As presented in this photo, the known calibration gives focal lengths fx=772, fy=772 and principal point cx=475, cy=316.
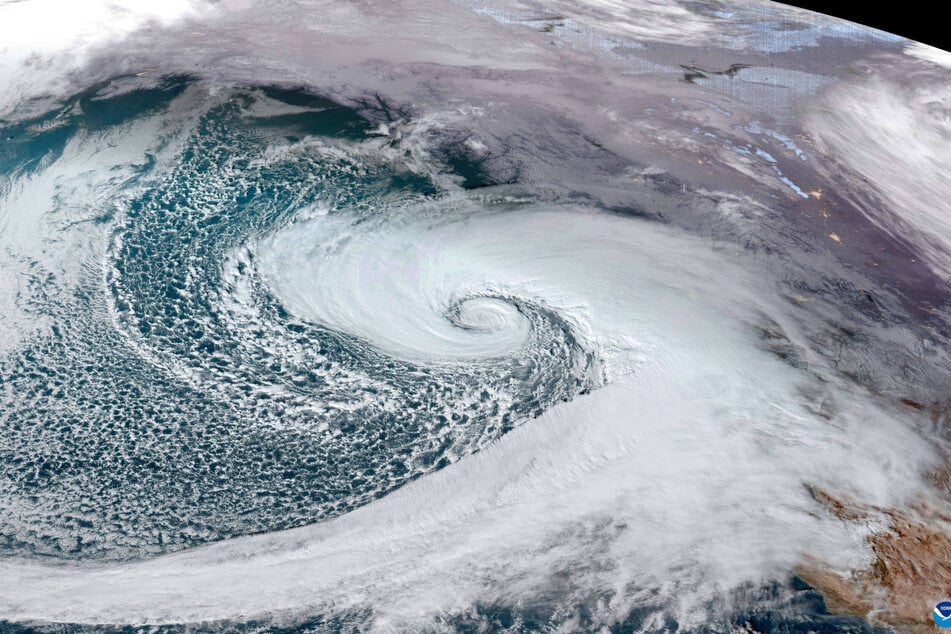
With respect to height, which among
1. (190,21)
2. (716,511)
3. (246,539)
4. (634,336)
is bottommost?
(246,539)

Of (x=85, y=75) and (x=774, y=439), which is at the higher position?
(x=85, y=75)

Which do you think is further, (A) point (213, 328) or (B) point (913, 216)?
(B) point (913, 216)

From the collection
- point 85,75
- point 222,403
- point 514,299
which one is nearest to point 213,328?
point 222,403

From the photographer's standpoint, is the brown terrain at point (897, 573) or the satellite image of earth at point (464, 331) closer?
the brown terrain at point (897, 573)

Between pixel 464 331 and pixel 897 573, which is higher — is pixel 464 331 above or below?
above

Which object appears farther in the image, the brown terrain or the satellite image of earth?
the satellite image of earth

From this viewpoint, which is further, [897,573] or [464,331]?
[464,331]

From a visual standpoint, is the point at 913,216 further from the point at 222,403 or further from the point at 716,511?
the point at 222,403

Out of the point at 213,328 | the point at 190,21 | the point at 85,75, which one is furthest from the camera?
the point at 190,21
